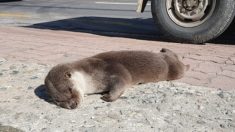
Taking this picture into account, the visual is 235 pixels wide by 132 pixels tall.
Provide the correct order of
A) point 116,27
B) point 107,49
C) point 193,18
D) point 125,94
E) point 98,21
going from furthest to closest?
point 98,21 < point 116,27 < point 193,18 < point 107,49 < point 125,94

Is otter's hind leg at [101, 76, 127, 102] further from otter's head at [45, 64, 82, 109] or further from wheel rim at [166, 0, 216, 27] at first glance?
wheel rim at [166, 0, 216, 27]

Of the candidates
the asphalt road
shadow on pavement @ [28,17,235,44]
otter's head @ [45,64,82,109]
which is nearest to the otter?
otter's head @ [45,64,82,109]

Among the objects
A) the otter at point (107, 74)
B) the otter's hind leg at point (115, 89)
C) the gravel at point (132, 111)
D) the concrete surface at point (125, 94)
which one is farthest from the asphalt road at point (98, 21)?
the otter's hind leg at point (115, 89)

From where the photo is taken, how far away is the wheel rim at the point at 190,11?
6.75 meters

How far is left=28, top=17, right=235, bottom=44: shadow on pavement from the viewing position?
25.5ft

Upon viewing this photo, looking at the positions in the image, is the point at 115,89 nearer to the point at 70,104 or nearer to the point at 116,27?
the point at 70,104

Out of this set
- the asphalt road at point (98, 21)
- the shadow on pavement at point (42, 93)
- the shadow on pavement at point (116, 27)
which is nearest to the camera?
the shadow on pavement at point (42, 93)

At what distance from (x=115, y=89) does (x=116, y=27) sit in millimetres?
5080

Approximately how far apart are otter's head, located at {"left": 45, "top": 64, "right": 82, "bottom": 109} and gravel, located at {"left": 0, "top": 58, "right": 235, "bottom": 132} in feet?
0.21

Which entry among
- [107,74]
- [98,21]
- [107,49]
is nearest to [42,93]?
[107,74]

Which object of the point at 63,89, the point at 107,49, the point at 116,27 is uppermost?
the point at 63,89

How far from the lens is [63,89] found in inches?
164

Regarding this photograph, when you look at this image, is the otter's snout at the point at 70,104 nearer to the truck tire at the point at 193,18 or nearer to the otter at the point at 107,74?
the otter at the point at 107,74

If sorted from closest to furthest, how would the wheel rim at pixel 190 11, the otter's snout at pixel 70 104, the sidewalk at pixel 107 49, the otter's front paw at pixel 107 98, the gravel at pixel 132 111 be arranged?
the gravel at pixel 132 111 → the otter's snout at pixel 70 104 → the otter's front paw at pixel 107 98 → the sidewalk at pixel 107 49 → the wheel rim at pixel 190 11
